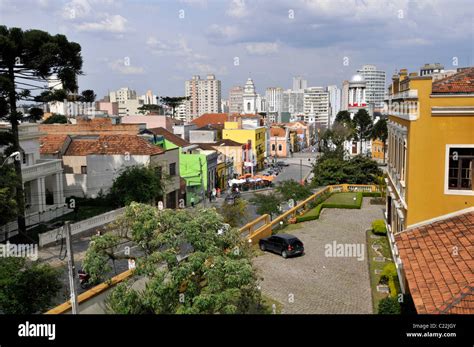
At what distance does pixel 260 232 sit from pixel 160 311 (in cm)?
1540

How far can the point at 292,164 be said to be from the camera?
9100 centimetres

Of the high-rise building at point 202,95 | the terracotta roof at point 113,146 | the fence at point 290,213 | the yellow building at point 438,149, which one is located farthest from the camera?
the high-rise building at point 202,95

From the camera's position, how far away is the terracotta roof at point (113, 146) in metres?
34.0

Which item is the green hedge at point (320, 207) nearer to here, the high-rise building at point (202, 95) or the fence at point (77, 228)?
the fence at point (77, 228)

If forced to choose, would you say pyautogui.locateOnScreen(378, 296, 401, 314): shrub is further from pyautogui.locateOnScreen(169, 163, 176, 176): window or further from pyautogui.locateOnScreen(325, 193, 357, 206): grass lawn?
pyautogui.locateOnScreen(169, 163, 176, 176): window

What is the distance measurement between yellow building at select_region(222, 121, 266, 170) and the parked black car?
50283 millimetres

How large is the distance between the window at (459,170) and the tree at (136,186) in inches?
763

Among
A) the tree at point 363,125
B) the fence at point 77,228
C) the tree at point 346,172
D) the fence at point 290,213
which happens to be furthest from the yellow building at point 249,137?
the fence at point 77,228

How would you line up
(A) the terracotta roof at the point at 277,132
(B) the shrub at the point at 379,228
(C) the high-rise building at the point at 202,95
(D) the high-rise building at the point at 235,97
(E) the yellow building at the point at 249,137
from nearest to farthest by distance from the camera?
(B) the shrub at the point at 379,228 → (E) the yellow building at the point at 249,137 → (A) the terracotta roof at the point at 277,132 → (C) the high-rise building at the point at 202,95 → (D) the high-rise building at the point at 235,97

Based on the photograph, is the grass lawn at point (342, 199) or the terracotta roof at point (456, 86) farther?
the grass lawn at point (342, 199)

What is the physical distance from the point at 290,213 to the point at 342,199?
373 inches

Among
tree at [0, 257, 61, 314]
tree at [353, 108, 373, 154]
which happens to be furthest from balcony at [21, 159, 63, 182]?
tree at [353, 108, 373, 154]

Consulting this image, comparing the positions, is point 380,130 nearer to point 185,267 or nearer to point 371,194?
point 371,194
